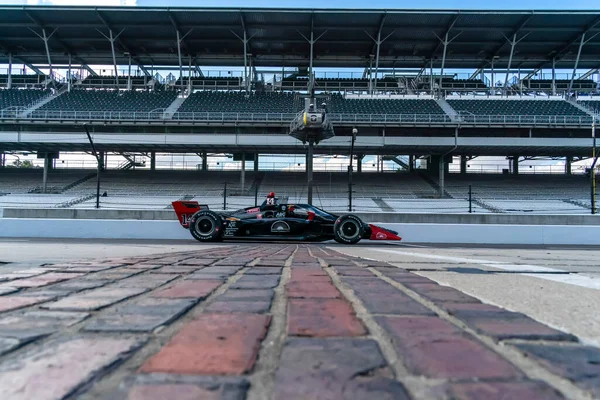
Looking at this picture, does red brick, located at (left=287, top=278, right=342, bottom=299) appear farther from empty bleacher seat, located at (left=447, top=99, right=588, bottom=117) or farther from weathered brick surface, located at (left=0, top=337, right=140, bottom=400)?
empty bleacher seat, located at (left=447, top=99, right=588, bottom=117)

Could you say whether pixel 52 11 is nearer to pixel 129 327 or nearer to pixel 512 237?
pixel 512 237

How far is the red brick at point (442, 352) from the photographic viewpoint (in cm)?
109

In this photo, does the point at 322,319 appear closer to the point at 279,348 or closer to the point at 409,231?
the point at 279,348

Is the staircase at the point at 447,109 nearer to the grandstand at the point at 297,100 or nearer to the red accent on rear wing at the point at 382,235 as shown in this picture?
the grandstand at the point at 297,100

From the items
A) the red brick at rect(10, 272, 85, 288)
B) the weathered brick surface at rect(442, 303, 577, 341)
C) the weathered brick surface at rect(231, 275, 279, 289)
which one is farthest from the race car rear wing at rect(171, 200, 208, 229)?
the weathered brick surface at rect(442, 303, 577, 341)

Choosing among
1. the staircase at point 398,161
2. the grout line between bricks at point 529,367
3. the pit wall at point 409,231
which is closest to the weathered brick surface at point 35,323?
the grout line between bricks at point 529,367

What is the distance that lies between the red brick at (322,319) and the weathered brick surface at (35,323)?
87cm

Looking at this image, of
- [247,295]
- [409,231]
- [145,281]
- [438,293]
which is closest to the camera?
[247,295]

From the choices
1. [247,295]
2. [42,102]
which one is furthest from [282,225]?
[42,102]

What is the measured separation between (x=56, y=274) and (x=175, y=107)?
1122 inches

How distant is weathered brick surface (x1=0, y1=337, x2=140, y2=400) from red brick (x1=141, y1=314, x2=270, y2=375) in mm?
138

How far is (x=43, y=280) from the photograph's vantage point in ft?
8.65

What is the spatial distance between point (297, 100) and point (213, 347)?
3066 centimetres

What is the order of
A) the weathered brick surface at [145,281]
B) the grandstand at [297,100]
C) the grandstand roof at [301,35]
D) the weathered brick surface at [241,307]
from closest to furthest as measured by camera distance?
1. the weathered brick surface at [241,307]
2. the weathered brick surface at [145,281]
3. the grandstand at [297,100]
4. the grandstand roof at [301,35]
